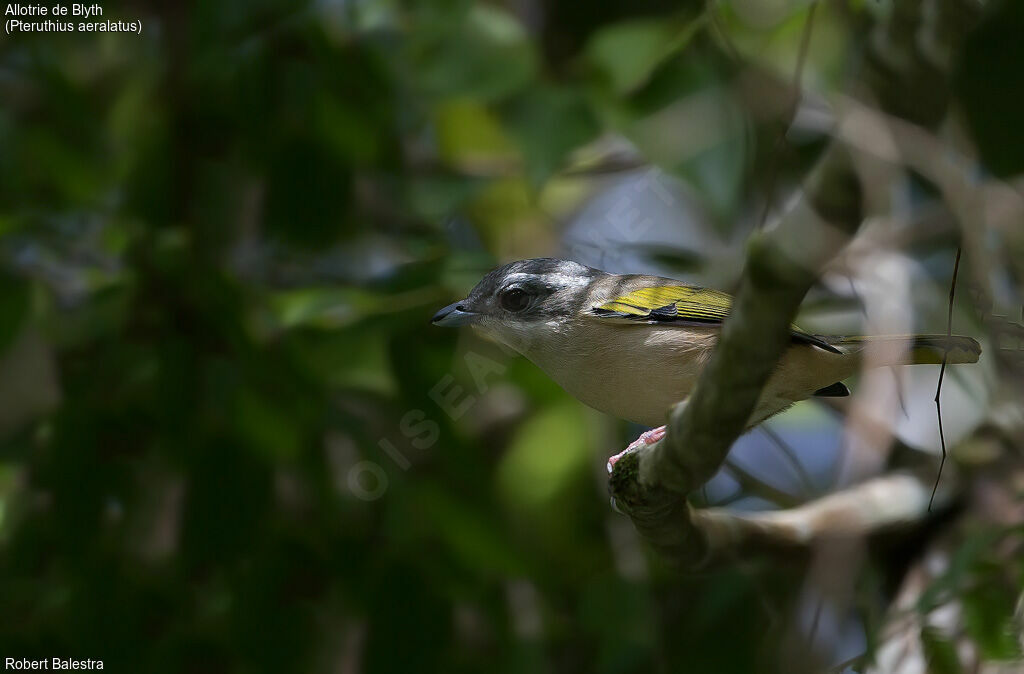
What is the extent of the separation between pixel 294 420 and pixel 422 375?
667 mm

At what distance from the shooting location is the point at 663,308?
9.50ft

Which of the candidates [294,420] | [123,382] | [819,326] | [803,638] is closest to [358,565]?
[294,420]

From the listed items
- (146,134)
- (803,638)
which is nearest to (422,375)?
(803,638)

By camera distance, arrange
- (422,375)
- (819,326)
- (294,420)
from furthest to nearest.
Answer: (819,326) < (294,420) < (422,375)

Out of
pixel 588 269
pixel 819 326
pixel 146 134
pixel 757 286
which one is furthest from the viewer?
pixel 146 134

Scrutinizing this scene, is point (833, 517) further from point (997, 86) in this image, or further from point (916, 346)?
point (997, 86)

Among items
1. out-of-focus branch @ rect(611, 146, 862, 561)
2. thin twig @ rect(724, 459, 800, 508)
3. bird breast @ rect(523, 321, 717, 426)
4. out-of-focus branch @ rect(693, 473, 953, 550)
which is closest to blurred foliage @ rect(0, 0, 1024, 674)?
out-of-focus branch @ rect(693, 473, 953, 550)

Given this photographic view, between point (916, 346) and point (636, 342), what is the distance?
802 millimetres

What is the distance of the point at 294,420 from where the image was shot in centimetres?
396

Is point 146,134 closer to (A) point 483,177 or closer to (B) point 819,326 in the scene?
(A) point 483,177

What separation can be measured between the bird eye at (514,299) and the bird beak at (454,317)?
114mm

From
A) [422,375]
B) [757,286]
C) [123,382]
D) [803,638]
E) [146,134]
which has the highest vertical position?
[757,286]

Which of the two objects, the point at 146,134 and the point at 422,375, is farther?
the point at 146,134

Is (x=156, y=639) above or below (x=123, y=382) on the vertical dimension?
below
